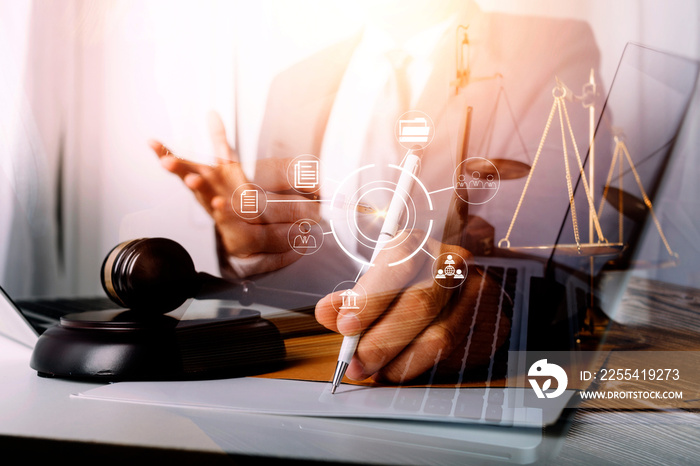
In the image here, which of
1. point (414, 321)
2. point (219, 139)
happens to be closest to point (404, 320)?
point (414, 321)

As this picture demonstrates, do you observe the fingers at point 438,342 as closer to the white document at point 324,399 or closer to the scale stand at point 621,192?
the white document at point 324,399

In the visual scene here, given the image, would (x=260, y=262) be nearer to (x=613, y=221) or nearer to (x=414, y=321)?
(x=414, y=321)

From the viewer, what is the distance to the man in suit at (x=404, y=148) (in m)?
0.34

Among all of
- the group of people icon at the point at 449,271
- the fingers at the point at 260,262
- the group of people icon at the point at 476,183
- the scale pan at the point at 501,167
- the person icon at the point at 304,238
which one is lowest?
the fingers at the point at 260,262

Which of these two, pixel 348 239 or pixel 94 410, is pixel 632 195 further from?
pixel 94 410

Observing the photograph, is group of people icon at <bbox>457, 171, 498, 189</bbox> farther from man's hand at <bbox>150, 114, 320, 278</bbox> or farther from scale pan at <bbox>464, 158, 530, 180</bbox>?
man's hand at <bbox>150, 114, 320, 278</bbox>

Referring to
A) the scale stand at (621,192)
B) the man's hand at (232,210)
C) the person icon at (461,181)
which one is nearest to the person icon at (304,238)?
the man's hand at (232,210)

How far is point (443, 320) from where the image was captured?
347 millimetres

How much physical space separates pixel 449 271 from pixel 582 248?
107 millimetres

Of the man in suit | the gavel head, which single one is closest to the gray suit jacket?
the man in suit

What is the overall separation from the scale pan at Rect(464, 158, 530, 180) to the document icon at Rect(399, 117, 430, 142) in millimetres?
40

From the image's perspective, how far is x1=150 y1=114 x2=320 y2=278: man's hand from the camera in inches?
15.5

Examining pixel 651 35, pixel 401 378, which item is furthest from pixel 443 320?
pixel 651 35

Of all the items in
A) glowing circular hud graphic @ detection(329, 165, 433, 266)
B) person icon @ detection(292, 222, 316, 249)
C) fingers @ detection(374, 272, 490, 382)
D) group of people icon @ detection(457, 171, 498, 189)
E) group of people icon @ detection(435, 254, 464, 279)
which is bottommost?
fingers @ detection(374, 272, 490, 382)
